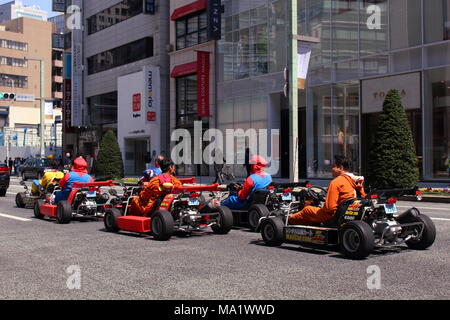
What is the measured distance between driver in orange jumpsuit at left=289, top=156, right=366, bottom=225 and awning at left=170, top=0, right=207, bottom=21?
30467 millimetres

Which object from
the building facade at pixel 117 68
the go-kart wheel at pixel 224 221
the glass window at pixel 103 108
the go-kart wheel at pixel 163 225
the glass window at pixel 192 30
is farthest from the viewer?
the glass window at pixel 103 108

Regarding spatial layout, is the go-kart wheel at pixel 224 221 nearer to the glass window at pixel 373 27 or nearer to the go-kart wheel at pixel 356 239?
the go-kart wheel at pixel 356 239

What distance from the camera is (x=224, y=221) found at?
36.1 feet

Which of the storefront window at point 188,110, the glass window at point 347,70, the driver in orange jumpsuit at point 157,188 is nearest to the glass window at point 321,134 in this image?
the glass window at point 347,70

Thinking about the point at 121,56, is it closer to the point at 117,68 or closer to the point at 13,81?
the point at 117,68

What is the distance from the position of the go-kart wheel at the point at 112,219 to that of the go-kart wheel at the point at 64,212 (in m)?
1.70

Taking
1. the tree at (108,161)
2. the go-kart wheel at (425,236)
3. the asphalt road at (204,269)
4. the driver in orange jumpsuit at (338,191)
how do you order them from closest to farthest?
the asphalt road at (204,269), the driver in orange jumpsuit at (338,191), the go-kart wheel at (425,236), the tree at (108,161)

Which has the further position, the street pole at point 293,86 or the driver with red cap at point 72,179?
the street pole at point 293,86

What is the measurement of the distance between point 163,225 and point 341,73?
20504mm

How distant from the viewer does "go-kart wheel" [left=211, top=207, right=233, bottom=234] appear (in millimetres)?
11016

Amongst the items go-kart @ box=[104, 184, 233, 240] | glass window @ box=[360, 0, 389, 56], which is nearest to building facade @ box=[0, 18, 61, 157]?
glass window @ box=[360, 0, 389, 56]

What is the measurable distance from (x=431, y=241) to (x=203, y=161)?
30071 millimetres

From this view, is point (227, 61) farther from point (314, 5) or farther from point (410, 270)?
point (410, 270)

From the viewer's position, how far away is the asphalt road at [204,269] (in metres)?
6.26
